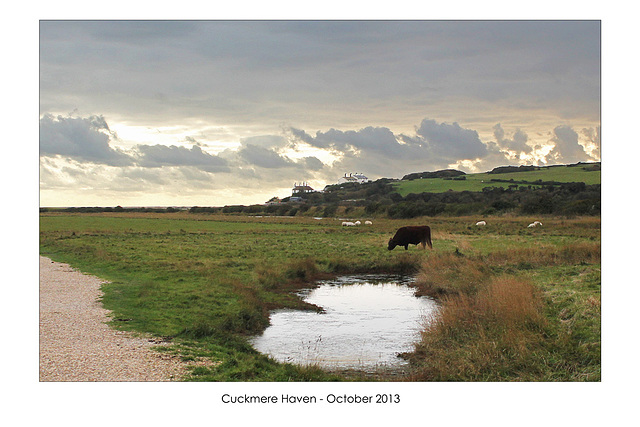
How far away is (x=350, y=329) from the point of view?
1641cm

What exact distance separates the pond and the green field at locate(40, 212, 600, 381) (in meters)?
0.76

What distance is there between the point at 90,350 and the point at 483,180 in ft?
241

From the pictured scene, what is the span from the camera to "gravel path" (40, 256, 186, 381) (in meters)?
9.89

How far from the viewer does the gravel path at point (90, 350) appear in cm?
989

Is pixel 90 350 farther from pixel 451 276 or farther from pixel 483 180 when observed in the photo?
pixel 483 180

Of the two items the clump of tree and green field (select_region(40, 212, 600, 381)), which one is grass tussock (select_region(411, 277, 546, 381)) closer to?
green field (select_region(40, 212, 600, 381))

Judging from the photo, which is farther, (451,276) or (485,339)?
(451,276)

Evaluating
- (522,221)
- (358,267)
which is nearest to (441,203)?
(522,221)

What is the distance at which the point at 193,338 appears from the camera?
13.3m

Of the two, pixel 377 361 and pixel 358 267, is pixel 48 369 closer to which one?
pixel 377 361

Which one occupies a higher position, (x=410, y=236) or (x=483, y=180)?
(x=483, y=180)

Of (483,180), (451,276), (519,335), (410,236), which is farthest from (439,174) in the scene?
(519,335)

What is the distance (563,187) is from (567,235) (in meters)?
19.7
